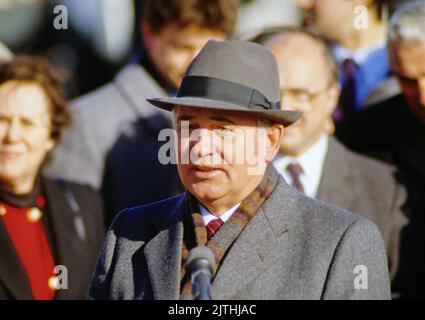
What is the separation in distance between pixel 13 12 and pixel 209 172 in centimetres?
549

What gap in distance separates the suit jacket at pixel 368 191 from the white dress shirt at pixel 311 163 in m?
0.04

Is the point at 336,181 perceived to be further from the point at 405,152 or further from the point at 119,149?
the point at 119,149

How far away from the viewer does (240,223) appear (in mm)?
4078

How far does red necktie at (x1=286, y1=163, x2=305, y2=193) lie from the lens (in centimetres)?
579

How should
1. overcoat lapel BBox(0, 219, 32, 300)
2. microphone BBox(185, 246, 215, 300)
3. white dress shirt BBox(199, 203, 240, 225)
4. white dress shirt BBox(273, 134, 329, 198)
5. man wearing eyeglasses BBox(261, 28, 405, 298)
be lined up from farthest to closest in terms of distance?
white dress shirt BBox(273, 134, 329, 198), man wearing eyeglasses BBox(261, 28, 405, 298), overcoat lapel BBox(0, 219, 32, 300), white dress shirt BBox(199, 203, 240, 225), microphone BBox(185, 246, 215, 300)

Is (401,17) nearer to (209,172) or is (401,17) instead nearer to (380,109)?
(380,109)

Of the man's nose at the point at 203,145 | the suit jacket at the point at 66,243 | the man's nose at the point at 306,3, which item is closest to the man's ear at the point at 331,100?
the man's nose at the point at 306,3

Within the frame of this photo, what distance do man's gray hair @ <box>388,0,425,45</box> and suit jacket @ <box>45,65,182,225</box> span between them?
1.42 m

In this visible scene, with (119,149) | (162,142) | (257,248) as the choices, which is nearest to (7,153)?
(119,149)

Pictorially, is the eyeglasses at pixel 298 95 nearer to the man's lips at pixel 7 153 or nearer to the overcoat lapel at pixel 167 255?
the man's lips at pixel 7 153

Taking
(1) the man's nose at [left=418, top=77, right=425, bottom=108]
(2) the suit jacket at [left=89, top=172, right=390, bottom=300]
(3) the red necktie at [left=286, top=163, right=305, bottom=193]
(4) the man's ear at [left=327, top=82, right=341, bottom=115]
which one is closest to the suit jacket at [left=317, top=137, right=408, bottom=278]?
(3) the red necktie at [left=286, top=163, right=305, bottom=193]

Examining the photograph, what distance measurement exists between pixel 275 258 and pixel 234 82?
0.70 metres

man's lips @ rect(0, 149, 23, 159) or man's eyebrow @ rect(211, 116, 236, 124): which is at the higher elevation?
man's eyebrow @ rect(211, 116, 236, 124)

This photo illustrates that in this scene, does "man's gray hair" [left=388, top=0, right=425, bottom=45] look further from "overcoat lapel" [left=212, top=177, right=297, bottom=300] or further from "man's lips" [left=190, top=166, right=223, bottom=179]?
"man's lips" [left=190, top=166, right=223, bottom=179]
